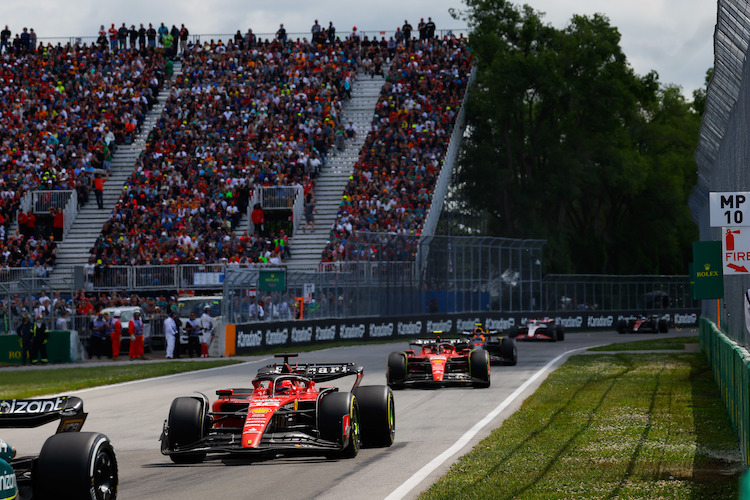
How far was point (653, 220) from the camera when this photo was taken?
65688mm

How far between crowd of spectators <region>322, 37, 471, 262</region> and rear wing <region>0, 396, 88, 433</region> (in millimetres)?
31580

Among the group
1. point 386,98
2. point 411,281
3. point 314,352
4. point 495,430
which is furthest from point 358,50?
point 495,430

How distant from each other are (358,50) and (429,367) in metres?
40.4

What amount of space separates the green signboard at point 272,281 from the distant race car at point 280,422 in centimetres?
2360

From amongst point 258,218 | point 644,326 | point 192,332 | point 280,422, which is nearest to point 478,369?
point 280,422

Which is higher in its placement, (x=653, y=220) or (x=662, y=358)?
(x=653, y=220)

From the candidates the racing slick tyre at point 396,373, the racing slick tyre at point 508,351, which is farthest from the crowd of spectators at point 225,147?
the racing slick tyre at point 396,373

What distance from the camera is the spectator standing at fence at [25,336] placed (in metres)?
32.9

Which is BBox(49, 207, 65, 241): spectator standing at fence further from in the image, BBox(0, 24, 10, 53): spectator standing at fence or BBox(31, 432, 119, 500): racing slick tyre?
BBox(31, 432, 119, 500): racing slick tyre

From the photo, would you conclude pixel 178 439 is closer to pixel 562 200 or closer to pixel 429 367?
pixel 429 367

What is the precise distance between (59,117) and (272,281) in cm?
2276

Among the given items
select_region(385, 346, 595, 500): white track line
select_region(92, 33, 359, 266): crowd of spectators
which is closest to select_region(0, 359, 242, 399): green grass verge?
select_region(385, 346, 595, 500): white track line

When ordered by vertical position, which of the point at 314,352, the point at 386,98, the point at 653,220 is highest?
the point at 386,98

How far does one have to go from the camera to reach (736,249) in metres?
12.7
